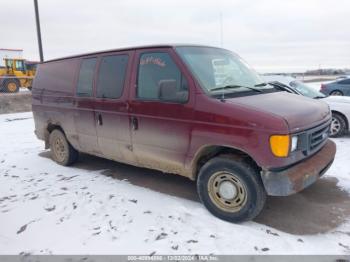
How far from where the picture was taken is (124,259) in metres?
3.15

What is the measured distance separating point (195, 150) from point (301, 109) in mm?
1344

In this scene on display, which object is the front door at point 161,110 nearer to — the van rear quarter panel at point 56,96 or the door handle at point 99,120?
the door handle at point 99,120

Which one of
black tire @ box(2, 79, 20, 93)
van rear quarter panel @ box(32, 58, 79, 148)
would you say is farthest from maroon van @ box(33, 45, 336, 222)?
black tire @ box(2, 79, 20, 93)

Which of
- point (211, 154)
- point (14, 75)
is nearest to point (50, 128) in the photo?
point (211, 154)

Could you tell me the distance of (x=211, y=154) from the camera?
402 centimetres

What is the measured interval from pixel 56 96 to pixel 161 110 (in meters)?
2.71

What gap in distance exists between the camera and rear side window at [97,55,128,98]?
15.5 feet

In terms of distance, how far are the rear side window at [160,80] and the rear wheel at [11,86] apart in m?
21.8

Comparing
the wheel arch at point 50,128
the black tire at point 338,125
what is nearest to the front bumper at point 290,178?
the wheel arch at point 50,128

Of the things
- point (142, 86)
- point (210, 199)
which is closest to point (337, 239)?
point (210, 199)

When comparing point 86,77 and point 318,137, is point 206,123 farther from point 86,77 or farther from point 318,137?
point 86,77

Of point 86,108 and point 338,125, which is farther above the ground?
point 86,108

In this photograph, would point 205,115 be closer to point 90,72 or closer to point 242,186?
point 242,186

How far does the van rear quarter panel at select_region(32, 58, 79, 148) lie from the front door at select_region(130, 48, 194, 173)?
1.66 m
